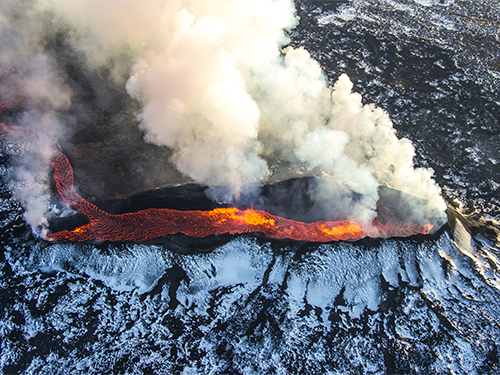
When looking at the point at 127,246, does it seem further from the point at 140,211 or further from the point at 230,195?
the point at 230,195

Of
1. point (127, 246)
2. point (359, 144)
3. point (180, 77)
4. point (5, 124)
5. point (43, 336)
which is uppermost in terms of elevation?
point (180, 77)

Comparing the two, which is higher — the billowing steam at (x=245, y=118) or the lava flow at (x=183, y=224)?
the billowing steam at (x=245, y=118)

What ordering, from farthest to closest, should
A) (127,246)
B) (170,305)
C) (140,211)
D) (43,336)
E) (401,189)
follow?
(401,189) → (140,211) → (127,246) → (170,305) → (43,336)

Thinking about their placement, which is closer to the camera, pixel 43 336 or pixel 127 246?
pixel 43 336

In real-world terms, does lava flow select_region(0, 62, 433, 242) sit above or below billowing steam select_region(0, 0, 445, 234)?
below

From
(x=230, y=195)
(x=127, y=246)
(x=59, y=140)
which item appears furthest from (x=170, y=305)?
(x=59, y=140)
